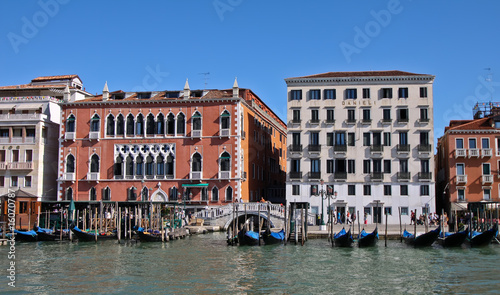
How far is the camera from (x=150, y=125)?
40.8m

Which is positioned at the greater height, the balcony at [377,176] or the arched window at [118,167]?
the arched window at [118,167]

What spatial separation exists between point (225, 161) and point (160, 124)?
5.14 meters

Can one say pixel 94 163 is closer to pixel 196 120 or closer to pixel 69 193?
pixel 69 193

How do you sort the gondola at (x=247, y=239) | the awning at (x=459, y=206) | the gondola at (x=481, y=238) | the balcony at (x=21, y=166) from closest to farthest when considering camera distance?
1. the gondola at (x=481, y=238)
2. the gondola at (x=247, y=239)
3. the awning at (x=459, y=206)
4. the balcony at (x=21, y=166)

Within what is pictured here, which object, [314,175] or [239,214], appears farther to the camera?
[314,175]

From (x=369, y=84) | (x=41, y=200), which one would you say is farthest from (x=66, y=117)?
(x=369, y=84)

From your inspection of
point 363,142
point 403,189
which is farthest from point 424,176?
point 363,142

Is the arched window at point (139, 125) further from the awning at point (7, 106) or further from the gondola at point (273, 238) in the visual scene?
the gondola at point (273, 238)

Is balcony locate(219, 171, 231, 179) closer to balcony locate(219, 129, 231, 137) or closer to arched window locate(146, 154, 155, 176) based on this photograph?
balcony locate(219, 129, 231, 137)

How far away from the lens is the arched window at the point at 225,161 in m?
39.7

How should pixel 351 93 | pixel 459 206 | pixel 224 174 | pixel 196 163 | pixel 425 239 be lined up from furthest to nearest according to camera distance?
pixel 196 163
pixel 224 174
pixel 351 93
pixel 459 206
pixel 425 239

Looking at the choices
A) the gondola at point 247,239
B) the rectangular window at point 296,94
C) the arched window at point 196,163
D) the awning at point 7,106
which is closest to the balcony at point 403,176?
the rectangular window at point 296,94

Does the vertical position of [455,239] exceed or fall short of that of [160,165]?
it falls short

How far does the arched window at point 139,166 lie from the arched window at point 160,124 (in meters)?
2.11
